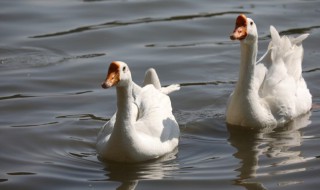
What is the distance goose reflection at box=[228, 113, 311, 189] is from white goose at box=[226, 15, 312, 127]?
111 mm

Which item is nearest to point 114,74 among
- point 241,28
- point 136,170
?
point 136,170

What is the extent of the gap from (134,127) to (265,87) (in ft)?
7.50

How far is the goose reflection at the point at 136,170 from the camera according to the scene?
8547mm

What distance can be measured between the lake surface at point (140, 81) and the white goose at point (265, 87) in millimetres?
172

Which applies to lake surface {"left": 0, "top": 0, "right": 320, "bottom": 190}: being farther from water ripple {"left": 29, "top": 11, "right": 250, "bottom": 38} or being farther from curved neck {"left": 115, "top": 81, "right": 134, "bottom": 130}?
curved neck {"left": 115, "top": 81, "right": 134, "bottom": 130}

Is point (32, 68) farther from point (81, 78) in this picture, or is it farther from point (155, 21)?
point (155, 21)

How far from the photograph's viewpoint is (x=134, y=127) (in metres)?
8.95

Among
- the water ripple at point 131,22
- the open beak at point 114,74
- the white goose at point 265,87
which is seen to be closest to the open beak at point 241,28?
the white goose at point 265,87

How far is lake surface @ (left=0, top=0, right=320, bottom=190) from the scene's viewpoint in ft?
28.4

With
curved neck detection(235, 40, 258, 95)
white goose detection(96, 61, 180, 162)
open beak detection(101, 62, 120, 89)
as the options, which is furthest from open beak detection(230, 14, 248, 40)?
open beak detection(101, 62, 120, 89)

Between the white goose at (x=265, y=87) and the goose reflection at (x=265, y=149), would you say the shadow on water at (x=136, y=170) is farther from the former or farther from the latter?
the white goose at (x=265, y=87)

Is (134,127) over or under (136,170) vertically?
over

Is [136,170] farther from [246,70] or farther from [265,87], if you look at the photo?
[265,87]

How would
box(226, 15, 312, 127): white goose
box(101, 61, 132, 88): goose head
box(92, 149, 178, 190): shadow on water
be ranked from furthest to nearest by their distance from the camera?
box(226, 15, 312, 127): white goose, box(92, 149, 178, 190): shadow on water, box(101, 61, 132, 88): goose head
